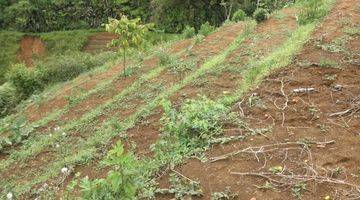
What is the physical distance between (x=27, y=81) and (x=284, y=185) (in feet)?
33.3

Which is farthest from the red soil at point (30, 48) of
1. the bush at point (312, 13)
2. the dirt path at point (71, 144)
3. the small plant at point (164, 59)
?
the bush at point (312, 13)

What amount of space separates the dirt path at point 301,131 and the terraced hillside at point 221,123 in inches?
0.4

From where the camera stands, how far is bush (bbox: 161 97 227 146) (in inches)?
209

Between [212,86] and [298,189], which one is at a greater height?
[298,189]

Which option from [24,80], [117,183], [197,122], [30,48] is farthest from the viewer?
[30,48]

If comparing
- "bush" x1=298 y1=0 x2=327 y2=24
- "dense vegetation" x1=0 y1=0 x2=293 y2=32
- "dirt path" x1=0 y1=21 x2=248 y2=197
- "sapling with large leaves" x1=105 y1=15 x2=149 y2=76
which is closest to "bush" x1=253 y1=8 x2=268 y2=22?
"bush" x1=298 y1=0 x2=327 y2=24

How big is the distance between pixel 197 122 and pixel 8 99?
28.6ft

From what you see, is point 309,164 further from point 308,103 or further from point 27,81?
point 27,81

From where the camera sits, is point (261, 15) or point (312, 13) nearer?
point (312, 13)

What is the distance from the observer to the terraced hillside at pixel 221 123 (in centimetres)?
461

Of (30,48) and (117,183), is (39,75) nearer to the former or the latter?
(30,48)

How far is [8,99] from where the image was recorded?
12805 mm

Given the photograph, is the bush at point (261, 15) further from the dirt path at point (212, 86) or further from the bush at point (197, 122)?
the bush at point (197, 122)

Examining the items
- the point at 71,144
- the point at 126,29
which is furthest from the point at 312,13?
the point at 71,144
